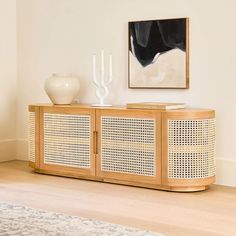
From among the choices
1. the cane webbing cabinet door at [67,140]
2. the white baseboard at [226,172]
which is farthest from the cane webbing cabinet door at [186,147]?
the cane webbing cabinet door at [67,140]

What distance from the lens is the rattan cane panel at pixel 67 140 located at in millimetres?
4738

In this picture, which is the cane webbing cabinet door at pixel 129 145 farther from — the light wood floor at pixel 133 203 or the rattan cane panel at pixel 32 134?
the rattan cane panel at pixel 32 134

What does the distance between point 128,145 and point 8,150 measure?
1916 millimetres

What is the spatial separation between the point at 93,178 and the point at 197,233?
69.6 inches

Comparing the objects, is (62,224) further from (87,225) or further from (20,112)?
(20,112)

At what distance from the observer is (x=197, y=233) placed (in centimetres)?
308

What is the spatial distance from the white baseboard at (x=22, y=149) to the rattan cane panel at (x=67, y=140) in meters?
0.94

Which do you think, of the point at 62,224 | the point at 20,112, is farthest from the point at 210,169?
the point at 20,112

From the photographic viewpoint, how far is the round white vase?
16.2ft

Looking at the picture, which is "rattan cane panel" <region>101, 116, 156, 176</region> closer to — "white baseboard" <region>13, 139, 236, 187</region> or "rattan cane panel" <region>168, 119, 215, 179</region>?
"rattan cane panel" <region>168, 119, 215, 179</region>

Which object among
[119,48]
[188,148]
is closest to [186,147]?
[188,148]

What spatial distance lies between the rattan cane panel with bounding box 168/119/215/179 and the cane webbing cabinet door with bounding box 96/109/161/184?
0.12 m

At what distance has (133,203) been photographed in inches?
151

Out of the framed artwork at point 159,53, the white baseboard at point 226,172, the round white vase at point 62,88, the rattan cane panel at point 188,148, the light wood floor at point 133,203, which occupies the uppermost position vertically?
the framed artwork at point 159,53
